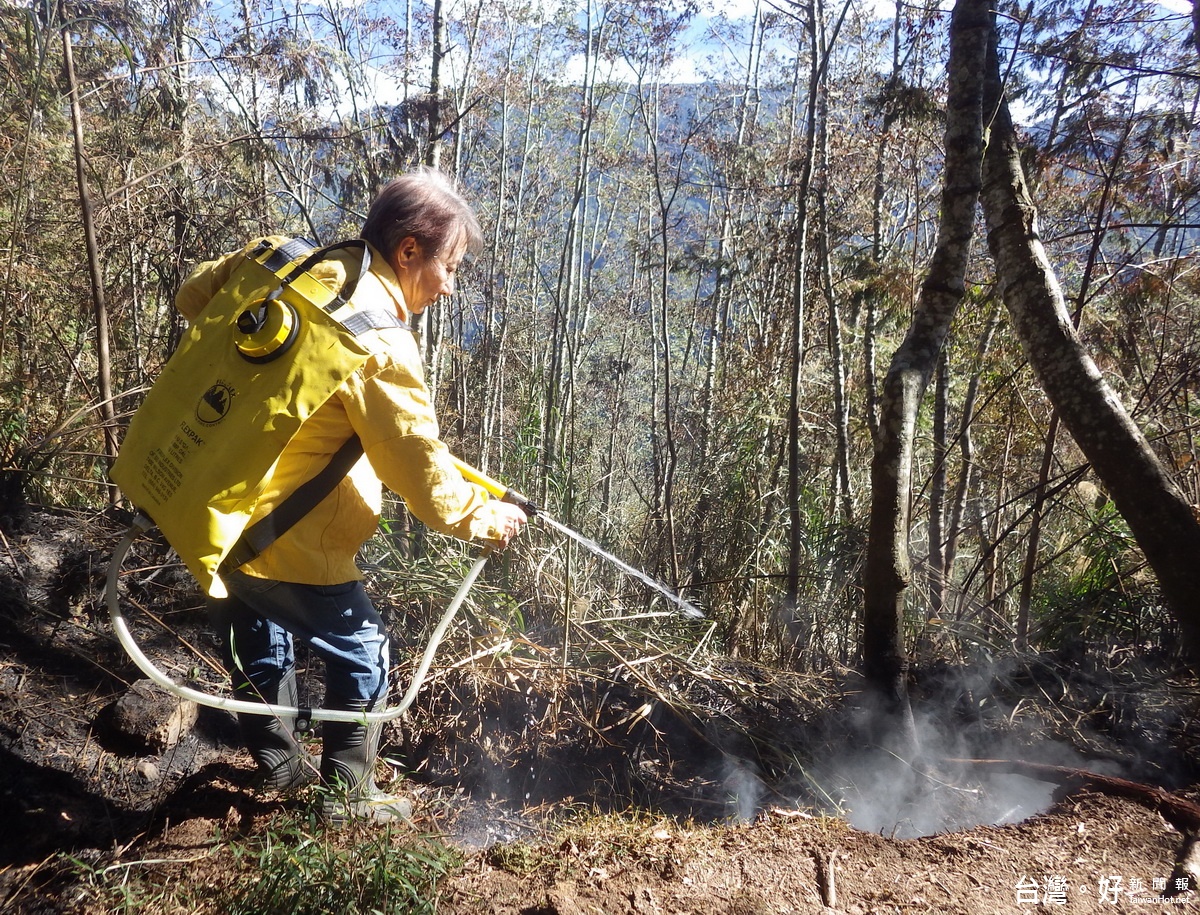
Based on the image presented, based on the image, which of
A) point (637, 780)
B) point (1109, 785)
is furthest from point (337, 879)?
point (1109, 785)

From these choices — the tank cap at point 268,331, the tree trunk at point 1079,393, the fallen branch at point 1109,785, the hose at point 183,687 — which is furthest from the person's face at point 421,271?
the fallen branch at point 1109,785

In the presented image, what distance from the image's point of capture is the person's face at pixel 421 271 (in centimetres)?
208

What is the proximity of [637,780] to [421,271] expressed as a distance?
7.49ft

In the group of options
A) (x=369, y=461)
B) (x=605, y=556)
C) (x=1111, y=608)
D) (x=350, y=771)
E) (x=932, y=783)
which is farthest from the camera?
(x=1111, y=608)

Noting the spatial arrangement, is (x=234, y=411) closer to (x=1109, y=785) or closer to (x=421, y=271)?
(x=421, y=271)

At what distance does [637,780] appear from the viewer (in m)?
3.15

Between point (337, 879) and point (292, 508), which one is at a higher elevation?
point (292, 508)

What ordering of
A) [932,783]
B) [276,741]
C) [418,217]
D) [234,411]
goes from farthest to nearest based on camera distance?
1. [932,783]
2. [276,741]
3. [418,217]
4. [234,411]

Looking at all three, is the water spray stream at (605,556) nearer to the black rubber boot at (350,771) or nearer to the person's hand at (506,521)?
the person's hand at (506,521)

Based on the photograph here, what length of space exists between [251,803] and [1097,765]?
3.33 m

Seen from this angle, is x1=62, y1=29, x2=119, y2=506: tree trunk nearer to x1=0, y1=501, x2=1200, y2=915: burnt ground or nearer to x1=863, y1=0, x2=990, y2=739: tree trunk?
x1=0, y1=501, x2=1200, y2=915: burnt ground

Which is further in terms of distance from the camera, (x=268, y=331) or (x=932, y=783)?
(x=932, y=783)

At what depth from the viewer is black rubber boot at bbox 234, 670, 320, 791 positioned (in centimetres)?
235

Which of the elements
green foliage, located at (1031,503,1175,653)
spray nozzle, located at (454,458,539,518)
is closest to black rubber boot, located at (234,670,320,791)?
spray nozzle, located at (454,458,539,518)
